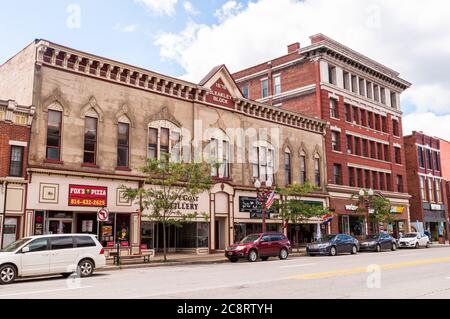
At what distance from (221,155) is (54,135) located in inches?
488

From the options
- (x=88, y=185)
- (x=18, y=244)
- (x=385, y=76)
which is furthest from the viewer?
(x=385, y=76)

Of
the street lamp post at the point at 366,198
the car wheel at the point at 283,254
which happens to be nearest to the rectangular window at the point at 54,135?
the car wheel at the point at 283,254

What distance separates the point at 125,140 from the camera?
27406 millimetres

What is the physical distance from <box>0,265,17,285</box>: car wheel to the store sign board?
835cm

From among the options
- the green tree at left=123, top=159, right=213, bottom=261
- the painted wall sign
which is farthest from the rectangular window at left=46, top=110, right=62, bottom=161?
the painted wall sign

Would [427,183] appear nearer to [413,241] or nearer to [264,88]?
[413,241]

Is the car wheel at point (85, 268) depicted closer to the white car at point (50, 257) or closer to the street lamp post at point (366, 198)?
the white car at point (50, 257)

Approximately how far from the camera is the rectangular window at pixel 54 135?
23.9 m

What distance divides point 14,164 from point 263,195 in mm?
15433

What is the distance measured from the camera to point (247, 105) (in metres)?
35.3

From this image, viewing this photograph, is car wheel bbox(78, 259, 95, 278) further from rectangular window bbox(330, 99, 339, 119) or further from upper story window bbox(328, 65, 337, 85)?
upper story window bbox(328, 65, 337, 85)

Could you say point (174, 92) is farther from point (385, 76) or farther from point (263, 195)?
point (385, 76)
